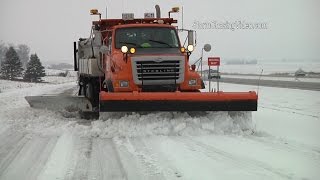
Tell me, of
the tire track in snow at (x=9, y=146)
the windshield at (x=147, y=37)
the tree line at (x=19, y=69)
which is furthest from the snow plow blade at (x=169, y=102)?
the tree line at (x=19, y=69)

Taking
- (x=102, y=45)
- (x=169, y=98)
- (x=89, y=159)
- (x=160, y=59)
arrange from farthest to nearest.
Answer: (x=102, y=45) → (x=160, y=59) → (x=169, y=98) → (x=89, y=159)

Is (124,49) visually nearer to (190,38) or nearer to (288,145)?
(190,38)

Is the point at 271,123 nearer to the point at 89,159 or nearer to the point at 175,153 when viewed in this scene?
the point at 175,153

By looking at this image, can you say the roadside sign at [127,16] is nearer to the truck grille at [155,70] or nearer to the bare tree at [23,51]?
the truck grille at [155,70]

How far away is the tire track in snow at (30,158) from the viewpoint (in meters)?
5.52

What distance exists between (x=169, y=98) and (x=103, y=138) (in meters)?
1.54

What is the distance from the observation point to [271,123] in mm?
10938

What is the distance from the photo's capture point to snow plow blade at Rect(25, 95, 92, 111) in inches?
435

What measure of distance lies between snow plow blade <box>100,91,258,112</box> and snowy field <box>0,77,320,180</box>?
1.04ft

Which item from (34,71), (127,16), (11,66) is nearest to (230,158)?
(127,16)

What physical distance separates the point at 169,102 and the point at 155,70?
1.13m

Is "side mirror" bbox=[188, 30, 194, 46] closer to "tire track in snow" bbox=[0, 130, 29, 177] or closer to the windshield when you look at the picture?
the windshield

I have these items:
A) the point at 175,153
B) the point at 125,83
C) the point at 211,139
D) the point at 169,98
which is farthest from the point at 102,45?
the point at 175,153

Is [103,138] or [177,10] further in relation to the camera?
[177,10]
